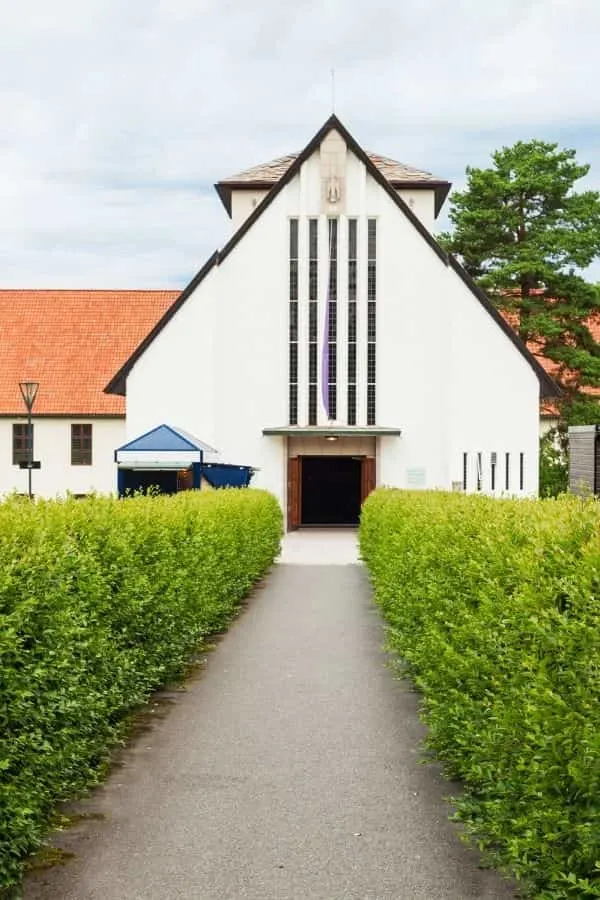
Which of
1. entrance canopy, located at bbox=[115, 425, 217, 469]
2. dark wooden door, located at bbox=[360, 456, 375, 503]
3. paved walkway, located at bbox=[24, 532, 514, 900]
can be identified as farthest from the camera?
dark wooden door, located at bbox=[360, 456, 375, 503]

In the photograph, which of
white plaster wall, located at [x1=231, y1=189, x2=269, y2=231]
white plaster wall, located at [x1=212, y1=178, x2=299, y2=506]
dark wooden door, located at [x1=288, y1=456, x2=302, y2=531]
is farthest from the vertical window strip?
white plaster wall, located at [x1=231, y1=189, x2=269, y2=231]

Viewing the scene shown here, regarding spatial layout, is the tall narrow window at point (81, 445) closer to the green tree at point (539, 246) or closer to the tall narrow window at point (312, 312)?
the tall narrow window at point (312, 312)

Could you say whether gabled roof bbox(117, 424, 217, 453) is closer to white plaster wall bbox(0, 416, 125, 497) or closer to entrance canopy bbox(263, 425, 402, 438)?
entrance canopy bbox(263, 425, 402, 438)

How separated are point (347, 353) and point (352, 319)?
48.4 inches

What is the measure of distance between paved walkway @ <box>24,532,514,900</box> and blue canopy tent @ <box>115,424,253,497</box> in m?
19.0

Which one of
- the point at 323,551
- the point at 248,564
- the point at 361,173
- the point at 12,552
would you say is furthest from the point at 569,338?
the point at 12,552

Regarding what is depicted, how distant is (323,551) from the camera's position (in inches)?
1199

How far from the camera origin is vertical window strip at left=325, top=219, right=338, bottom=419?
121ft

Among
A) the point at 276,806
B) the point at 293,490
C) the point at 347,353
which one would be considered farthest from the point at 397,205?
the point at 276,806

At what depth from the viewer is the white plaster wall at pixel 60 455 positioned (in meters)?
46.6

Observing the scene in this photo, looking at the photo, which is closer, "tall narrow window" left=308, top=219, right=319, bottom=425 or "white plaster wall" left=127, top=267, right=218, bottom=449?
"tall narrow window" left=308, top=219, right=319, bottom=425

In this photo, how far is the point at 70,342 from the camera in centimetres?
4984

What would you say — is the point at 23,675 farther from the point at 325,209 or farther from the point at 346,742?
the point at 325,209

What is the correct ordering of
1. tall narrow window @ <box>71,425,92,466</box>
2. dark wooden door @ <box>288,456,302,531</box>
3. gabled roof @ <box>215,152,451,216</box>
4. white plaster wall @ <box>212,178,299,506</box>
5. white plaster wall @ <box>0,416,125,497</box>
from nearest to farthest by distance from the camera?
white plaster wall @ <box>212,178,299,506</box> → dark wooden door @ <box>288,456,302,531</box> → gabled roof @ <box>215,152,451,216</box> → white plaster wall @ <box>0,416,125,497</box> → tall narrow window @ <box>71,425,92,466</box>
